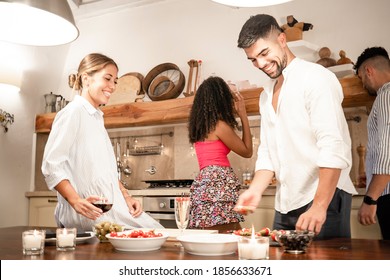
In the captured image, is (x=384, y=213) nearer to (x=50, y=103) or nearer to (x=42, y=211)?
(x=42, y=211)

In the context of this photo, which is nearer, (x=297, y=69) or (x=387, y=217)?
(x=297, y=69)

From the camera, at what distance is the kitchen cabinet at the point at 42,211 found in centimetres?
414

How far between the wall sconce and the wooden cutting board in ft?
3.39

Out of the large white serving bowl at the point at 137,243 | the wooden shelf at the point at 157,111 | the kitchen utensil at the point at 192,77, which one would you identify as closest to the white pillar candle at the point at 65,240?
the large white serving bowl at the point at 137,243

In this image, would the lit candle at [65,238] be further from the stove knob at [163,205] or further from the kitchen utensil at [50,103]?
the kitchen utensil at [50,103]

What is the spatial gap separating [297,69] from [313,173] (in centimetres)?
42

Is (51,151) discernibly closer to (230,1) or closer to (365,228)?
(230,1)

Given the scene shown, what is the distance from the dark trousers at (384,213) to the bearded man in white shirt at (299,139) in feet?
2.47

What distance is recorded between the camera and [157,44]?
4.43m

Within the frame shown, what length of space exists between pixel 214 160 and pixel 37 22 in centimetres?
122

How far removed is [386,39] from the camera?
330 cm

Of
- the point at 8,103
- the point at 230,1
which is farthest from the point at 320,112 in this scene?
the point at 8,103

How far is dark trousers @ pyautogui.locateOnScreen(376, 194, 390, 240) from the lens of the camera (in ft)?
7.55

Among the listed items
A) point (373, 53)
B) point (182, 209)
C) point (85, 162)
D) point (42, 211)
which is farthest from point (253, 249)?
point (42, 211)
